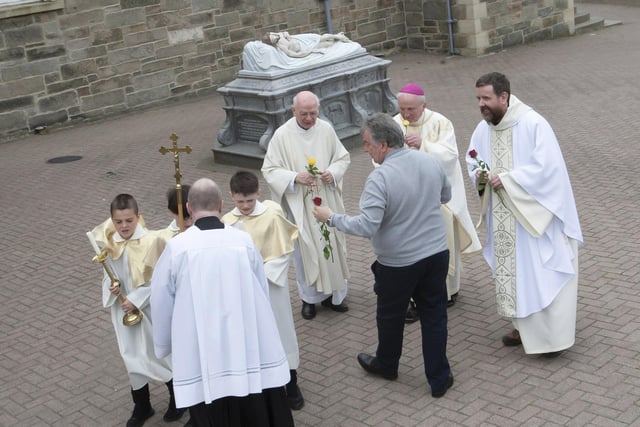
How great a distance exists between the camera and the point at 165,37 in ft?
57.1

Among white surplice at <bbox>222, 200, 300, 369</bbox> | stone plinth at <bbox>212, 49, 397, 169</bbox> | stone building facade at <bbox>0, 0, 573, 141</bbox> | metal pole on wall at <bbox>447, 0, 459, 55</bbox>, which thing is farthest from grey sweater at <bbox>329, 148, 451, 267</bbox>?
metal pole on wall at <bbox>447, 0, 459, 55</bbox>

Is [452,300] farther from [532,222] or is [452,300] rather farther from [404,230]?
[404,230]

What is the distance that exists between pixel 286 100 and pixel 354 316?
545 centimetres

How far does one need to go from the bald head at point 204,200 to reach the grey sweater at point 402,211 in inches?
43.5

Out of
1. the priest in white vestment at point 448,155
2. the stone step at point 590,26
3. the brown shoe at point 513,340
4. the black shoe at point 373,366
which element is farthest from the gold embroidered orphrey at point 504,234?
the stone step at point 590,26

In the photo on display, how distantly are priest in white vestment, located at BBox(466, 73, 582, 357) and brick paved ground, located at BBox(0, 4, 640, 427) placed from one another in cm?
30

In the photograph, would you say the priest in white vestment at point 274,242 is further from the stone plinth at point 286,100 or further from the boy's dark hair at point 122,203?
the stone plinth at point 286,100

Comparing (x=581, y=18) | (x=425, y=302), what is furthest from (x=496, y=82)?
(x=581, y=18)

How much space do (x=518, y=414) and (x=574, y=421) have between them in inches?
13.1

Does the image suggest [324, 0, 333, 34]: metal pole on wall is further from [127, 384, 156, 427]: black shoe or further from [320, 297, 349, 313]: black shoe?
[127, 384, 156, 427]: black shoe

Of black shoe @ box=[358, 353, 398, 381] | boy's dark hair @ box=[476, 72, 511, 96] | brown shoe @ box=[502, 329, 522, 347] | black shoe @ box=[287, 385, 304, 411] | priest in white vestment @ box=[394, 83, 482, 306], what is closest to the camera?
black shoe @ box=[287, 385, 304, 411]

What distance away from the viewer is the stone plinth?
1257 centimetres

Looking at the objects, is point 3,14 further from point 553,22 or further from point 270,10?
point 553,22

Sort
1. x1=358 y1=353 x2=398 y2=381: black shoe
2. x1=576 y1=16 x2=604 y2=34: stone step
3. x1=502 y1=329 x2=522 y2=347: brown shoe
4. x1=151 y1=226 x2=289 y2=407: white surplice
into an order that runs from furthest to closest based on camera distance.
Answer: x1=576 y1=16 x2=604 y2=34: stone step < x1=502 y1=329 x2=522 y2=347: brown shoe < x1=358 y1=353 x2=398 y2=381: black shoe < x1=151 y1=226 x2=289 y2=407: white surplice
